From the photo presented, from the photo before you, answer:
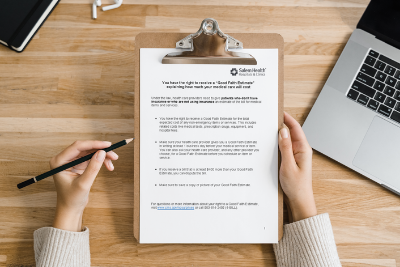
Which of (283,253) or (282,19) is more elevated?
(282,19)

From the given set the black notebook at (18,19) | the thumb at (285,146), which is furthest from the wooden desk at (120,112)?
the thumb at (285,146)

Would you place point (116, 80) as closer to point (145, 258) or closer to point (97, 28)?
point (97, 28)

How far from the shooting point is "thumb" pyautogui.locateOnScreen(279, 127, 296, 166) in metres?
0.62

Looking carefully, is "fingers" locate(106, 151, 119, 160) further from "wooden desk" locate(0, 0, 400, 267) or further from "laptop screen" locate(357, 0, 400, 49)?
"laptop screen" locate(357, 0, 400, 49)

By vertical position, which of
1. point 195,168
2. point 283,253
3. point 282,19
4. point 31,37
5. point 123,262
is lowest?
point 123,262

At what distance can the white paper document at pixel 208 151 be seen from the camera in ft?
2.07

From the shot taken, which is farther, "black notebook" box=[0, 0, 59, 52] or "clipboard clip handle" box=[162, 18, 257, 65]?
"black notebook" box=[0, 0, 59, 52]

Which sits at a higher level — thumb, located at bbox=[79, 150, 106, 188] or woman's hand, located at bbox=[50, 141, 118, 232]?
thumb, located at bbox=[79, 150, 106, 188]

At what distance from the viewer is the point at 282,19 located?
2.54 feet

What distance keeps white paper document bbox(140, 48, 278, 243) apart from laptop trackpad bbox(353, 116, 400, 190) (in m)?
0.26

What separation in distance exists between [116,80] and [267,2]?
475mm

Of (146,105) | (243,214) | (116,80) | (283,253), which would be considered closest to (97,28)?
(116,80)

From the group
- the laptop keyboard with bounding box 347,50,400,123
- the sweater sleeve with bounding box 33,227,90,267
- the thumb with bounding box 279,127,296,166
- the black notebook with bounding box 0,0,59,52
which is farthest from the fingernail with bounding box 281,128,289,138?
the black notebook with bounding box 0,0,59,52

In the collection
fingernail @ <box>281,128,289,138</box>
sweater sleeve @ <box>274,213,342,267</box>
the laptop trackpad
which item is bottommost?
sweater sleeve @ <box>274,213,342,267</box>
